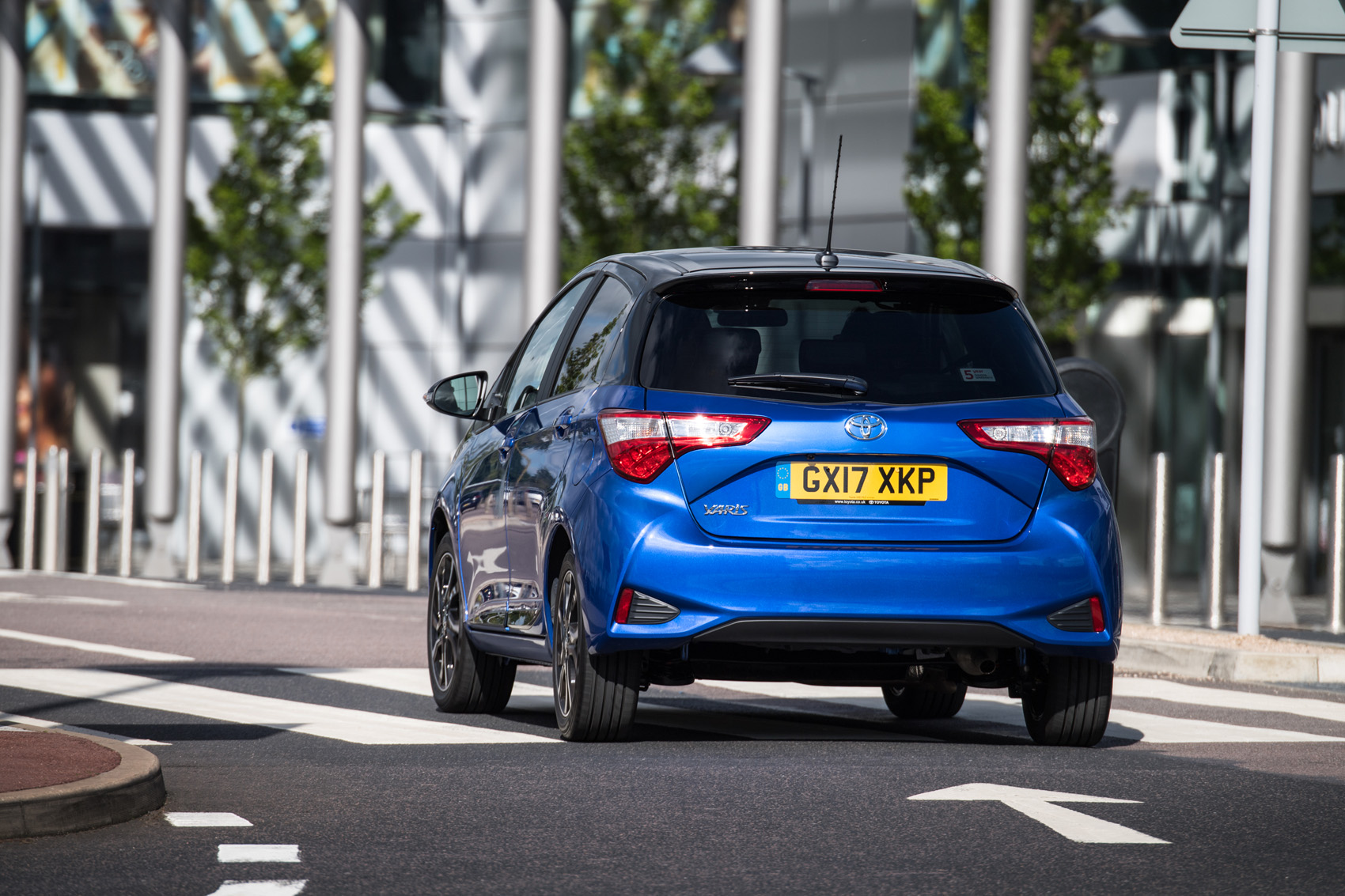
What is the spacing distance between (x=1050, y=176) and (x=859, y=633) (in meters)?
17.5

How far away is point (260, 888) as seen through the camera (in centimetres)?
492

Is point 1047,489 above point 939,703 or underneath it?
above

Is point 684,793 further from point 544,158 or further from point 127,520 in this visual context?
point 127,520

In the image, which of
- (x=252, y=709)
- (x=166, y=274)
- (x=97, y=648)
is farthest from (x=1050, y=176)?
(x=252, y=709)

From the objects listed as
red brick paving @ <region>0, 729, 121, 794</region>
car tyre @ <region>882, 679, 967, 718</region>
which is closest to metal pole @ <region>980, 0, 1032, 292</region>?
car tyre @ <region>882, 679, 967, 718</region>

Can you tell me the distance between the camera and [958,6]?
27797 millimetres

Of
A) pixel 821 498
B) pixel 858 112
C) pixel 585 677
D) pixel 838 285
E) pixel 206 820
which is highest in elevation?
pixel 858 112

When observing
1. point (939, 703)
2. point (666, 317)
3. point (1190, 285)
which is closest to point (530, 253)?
point (1190, 285)

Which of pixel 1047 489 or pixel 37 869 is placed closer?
pixel 37 869

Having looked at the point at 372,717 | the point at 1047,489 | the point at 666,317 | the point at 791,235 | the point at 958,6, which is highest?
the point at 958,6

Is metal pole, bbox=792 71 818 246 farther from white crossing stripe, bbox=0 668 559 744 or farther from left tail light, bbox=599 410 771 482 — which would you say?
left tail light, bbox=599 410 771 482

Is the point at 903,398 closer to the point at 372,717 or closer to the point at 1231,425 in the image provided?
the point at 372,717

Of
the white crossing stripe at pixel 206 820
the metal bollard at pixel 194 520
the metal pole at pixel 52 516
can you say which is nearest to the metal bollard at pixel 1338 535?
the metal bollard at pixel 194 520

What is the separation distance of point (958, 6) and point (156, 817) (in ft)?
76.4
